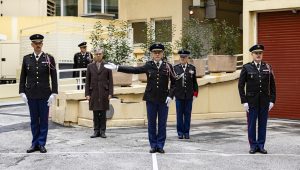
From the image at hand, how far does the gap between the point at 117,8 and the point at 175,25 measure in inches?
213

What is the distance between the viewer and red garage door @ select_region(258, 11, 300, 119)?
1680 centimetres

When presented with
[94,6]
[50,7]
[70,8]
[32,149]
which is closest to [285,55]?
[32,149]

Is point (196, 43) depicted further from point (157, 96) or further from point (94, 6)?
point (94, 6)

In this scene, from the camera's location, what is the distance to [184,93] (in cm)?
1276

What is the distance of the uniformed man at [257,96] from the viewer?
10.8 metres

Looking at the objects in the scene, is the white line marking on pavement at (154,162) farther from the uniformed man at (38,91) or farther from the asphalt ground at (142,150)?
the uniformed man at (38,91)

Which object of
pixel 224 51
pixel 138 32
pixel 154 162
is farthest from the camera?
pixel 138 32

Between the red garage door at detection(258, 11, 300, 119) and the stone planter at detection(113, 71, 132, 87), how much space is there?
441cm

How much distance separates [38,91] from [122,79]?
194 inches

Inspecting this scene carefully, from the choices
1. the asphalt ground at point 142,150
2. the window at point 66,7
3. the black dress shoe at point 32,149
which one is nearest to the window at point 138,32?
the window at point 66,7

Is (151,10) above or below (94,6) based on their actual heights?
below

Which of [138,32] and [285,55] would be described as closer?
[285,55]

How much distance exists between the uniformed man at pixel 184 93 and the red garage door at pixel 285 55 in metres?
4.92

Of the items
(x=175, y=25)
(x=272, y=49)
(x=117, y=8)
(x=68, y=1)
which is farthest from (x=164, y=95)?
(x=68, y=1)
